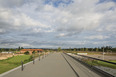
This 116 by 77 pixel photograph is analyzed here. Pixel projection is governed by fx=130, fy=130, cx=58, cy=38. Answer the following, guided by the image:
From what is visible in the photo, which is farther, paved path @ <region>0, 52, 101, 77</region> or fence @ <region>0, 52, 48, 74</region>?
fence @ <region>0, 52, 48, 74</region>

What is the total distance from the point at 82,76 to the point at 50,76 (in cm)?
200

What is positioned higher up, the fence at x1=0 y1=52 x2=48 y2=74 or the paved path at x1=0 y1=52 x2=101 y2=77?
the paved path at x1=0 y1=52 x2=101 y2=77

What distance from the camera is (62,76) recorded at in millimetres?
8328

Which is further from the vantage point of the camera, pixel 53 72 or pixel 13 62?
pixel 13 62

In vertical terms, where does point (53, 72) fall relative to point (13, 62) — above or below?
above

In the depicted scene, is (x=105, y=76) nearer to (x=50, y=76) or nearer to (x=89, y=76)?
(x=89, y=76)

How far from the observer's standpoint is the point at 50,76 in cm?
828

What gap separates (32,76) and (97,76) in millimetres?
4031

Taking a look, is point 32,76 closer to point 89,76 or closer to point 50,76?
point 50,76

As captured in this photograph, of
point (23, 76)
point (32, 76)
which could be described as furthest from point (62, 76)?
point (23, 76)

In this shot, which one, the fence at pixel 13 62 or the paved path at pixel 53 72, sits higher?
the paved path at pixel 53 72

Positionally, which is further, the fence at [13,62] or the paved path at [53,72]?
the fence at [13,62]

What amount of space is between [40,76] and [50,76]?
0.63 m

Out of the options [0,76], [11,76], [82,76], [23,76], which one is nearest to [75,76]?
[82,76]
